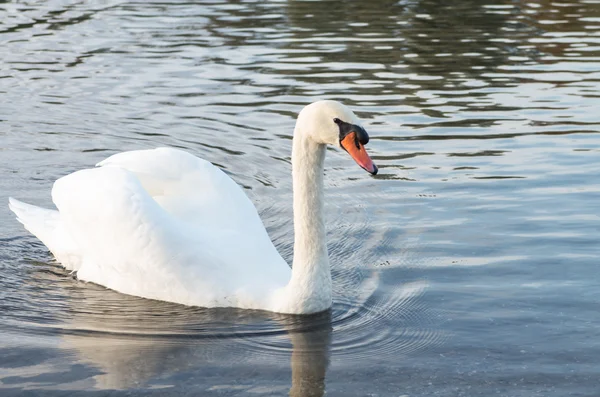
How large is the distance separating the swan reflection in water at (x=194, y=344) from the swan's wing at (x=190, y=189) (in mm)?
737

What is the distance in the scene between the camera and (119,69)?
17.0 meters

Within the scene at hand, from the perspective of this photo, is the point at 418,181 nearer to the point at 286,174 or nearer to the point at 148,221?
the point at 286,174

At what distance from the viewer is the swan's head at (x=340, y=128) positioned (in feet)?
23.5

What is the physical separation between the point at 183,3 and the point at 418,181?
1438 cm

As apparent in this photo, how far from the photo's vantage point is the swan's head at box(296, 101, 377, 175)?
282 inches

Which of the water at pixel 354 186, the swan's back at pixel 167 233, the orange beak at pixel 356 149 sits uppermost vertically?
the orange beak at pixel 356 149

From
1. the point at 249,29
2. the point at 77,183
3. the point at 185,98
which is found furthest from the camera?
the point at 249,29

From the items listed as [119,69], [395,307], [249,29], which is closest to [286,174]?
[395,307]

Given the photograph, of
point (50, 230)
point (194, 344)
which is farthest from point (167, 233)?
point (50, 230)

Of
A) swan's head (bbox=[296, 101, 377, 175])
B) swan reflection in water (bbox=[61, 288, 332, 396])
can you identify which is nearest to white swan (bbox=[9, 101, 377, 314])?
swan's head (bbox=[296, 101, 377, 175])

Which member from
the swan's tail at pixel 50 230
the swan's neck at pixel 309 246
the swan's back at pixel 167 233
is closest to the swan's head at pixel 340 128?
the swan's neck at pixel 309 246

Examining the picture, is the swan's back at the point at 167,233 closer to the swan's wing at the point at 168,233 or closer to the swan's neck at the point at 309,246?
the swan's wing at the point at 168,233

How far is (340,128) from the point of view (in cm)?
717

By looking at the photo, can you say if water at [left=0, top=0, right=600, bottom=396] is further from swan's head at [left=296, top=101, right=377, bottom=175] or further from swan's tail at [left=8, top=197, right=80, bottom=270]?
swan's head at [left=296, top=101, right=377, bottom=175]
